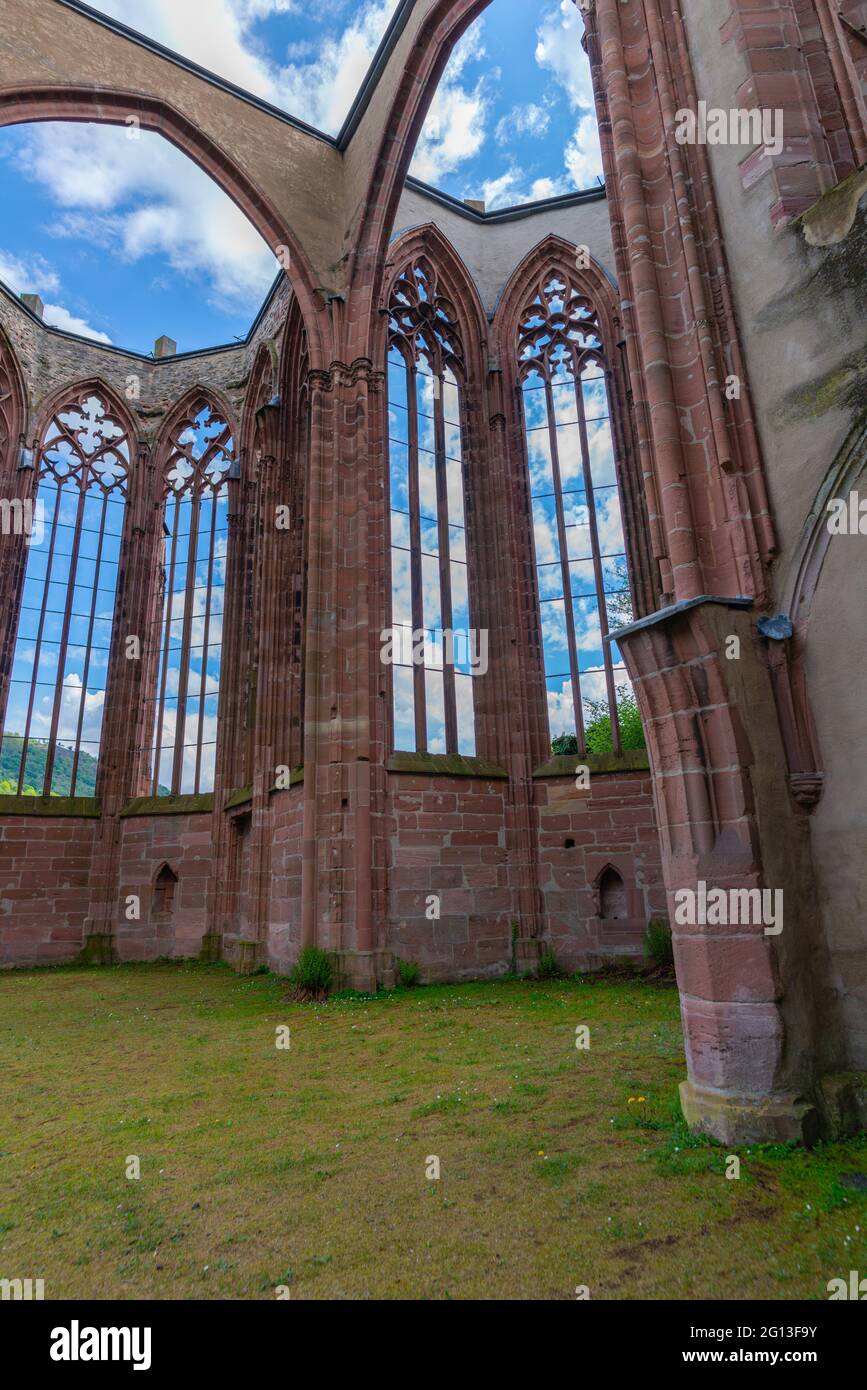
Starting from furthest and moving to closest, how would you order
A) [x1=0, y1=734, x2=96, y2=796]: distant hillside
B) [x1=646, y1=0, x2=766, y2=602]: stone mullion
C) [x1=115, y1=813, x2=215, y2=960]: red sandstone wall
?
[x1=0, y1=734, x2=96, y2=796]: distant hillside
[x1=115, y1=813, x2=215, y2=960]: red sandstone wall
[x1=646, y1=0, x2=766, y2=602]: stone mullion

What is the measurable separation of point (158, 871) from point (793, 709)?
12.0m

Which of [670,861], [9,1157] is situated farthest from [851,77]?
[9,1157]

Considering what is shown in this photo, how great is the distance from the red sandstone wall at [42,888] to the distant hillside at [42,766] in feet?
2.77

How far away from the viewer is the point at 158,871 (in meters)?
13.2

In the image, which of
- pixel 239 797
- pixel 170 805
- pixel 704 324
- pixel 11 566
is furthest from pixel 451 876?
pixel 11 566

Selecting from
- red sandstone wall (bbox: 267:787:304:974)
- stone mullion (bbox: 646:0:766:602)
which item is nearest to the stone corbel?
stone mullion (bbox: 646:0:766:602)

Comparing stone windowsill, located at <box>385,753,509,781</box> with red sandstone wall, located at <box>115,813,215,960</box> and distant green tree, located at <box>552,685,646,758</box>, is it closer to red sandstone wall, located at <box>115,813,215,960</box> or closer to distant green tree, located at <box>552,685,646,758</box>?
red sandstone wall, located at <box>115,813,215,960</box>

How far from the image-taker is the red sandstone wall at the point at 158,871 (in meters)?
12.9

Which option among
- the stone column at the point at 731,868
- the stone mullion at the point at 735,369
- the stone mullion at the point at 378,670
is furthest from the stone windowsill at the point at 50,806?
the stone mullion at the point at 735,369

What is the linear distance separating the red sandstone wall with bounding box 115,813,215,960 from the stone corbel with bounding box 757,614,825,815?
11072mm

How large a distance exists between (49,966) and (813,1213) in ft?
43.1

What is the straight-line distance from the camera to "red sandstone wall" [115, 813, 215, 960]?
42.2 feet

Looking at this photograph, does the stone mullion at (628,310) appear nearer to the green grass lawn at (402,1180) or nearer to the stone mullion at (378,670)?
the green grass lawn at (402,1180)

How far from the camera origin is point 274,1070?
201 inches
